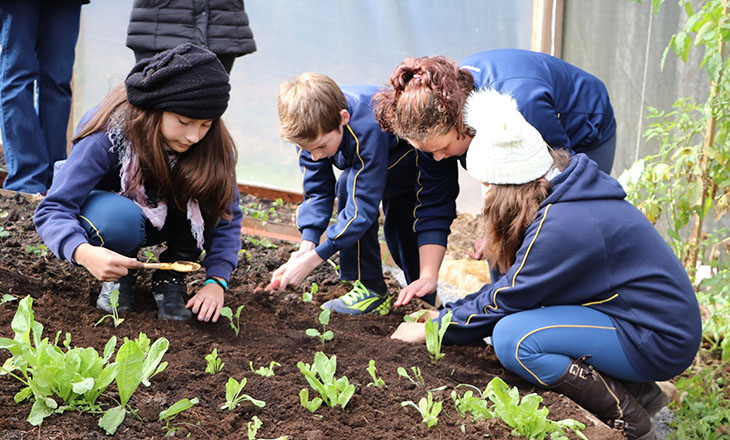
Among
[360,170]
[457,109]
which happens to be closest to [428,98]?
[457,109]

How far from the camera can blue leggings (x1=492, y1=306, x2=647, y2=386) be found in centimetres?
240

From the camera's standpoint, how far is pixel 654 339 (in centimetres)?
237

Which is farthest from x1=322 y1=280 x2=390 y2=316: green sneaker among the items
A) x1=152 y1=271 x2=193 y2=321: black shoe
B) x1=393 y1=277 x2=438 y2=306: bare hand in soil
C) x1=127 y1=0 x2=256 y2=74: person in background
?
x1=127 y1=0 x2=256 y2=74: person in background

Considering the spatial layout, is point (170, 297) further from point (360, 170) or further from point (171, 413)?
point (171, 413)

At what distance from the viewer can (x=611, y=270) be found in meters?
2.37

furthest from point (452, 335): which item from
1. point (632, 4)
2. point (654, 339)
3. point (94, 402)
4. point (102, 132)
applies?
point (632, 4)

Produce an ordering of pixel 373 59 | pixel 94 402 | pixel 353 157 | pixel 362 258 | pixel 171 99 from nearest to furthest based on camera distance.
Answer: pixel 94 402, pixel 171 99, pixel 353 157, pixel 362 258, pixel 373 59

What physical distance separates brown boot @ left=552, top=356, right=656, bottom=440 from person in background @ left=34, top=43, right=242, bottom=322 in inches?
49.4

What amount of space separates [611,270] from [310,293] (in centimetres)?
144

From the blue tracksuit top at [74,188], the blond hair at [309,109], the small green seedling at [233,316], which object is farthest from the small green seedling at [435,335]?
the blue tracksuit top at [74,188]

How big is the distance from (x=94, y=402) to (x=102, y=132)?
3.63ft

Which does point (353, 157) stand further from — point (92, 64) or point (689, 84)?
point (92, 64)

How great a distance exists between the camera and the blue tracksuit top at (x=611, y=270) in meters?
2.32

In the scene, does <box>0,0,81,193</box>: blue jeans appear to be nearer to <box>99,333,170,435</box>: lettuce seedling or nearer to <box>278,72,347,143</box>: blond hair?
<box>278,72,347,143</box>: blond hair
